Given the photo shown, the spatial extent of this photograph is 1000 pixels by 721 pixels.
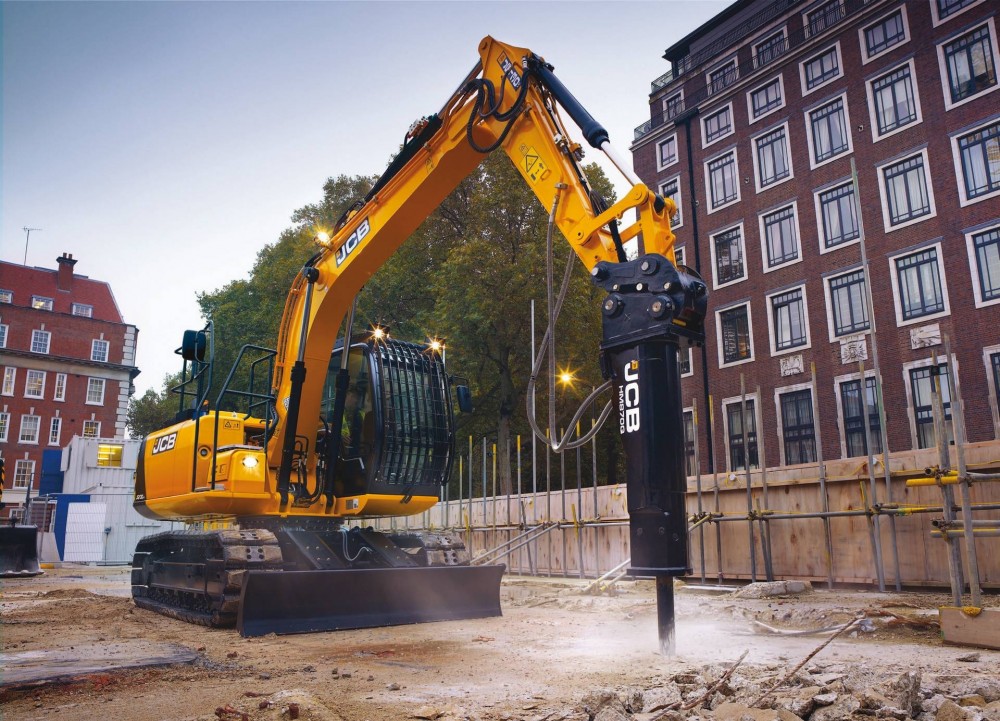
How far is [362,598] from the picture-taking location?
884 cm

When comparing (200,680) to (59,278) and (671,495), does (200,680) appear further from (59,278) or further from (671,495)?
(59,278)

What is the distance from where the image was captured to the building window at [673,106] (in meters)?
35.6

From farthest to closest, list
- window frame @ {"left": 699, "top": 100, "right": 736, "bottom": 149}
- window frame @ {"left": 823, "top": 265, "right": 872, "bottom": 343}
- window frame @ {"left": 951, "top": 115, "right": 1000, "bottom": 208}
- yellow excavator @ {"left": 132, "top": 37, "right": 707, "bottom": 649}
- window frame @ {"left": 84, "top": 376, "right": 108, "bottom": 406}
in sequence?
window frame @ {"left": 84, "top": 376, "right": 108, "bottom": 406} < window frame @ {"left": 699, "top": 100, "right": 736, "bottom": 149} < window frame @ {"left": 823, "top": 265, "right": 872, "bottom": 343} < window frame @ {"left": 951, "top": 115, "right": 1000, "bottom": 208} < yellow excavator @ {"left": 132, "top": 37, "right": 707, "bottom": 649}

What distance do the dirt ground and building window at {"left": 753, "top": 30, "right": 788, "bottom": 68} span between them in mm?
27257

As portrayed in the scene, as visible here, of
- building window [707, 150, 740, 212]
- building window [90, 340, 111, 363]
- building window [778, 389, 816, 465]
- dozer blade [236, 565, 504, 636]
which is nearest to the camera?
dozer blade [236, 565, 504, 636]

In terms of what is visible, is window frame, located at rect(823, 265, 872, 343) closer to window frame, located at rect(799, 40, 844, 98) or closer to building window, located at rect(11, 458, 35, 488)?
window frame, located at rect(799, 40, 844, 98)

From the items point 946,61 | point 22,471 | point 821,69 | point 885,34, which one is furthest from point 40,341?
point 946,61

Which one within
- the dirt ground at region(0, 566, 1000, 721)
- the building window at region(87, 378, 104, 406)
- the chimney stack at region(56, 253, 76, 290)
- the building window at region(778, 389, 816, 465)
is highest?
the chimney stack at region(56, 253, 76, 290)

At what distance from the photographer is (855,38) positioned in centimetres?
2820

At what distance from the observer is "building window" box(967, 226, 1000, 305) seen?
75.7 feet

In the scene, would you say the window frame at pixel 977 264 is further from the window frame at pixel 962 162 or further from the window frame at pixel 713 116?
the window frame at pixel 713 116

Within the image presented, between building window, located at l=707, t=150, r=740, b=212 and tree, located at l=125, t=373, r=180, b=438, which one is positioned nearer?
building window, located at l=707, t=150, r=740, b=212

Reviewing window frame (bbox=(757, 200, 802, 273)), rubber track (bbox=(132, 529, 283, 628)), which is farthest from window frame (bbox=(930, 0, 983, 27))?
rubber track (bbox=(132, 529, 283, 628))

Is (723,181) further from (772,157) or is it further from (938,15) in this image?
(938,15)
